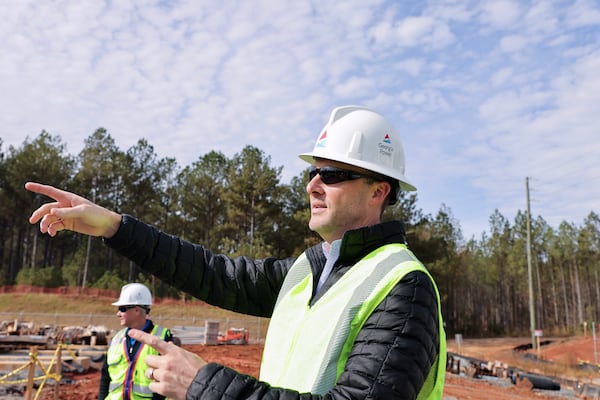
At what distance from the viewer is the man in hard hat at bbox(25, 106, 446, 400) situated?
4.72ft

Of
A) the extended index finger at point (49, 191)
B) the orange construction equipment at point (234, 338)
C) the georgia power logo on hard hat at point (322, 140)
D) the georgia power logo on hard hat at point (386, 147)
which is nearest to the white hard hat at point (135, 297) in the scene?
the extended index finger at point (49, 191)

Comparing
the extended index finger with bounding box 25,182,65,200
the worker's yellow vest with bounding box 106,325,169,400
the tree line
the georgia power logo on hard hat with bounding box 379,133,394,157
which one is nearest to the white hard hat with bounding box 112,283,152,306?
the worker's yellow vest with bounding box 106,325,169,400

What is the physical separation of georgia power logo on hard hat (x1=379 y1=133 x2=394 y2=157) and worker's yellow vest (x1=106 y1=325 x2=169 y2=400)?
3.51 meters

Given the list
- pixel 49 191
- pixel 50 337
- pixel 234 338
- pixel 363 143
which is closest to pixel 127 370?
pixel 49 191

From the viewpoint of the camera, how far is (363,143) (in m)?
2.05

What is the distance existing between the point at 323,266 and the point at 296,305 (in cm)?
23

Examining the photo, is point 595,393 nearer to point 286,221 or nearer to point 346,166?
point 346,166

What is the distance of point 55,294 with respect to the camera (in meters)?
40.7

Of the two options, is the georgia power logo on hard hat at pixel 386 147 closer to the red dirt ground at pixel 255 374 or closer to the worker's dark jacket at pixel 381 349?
the worker's dark jacket at pixel 381 349

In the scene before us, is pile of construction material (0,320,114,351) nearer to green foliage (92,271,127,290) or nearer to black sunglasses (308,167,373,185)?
black sunglasses (308,167,373,185)

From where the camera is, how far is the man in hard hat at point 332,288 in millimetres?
1439

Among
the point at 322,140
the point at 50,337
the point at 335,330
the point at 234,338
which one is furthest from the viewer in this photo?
the point at 234,338

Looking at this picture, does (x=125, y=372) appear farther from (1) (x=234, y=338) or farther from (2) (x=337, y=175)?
(1) (x=234, y=338)

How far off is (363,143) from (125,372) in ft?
12.8
